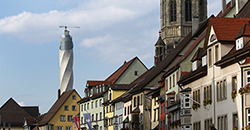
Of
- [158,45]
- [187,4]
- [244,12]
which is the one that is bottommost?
[244,12]

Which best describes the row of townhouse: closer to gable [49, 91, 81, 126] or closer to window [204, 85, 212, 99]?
window [204, 85, 212, 99]

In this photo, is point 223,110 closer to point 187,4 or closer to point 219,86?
point 219,86

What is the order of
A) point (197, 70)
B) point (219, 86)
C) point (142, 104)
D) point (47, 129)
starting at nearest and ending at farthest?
point (219, 86)
point (197, 70)
point (142, 104)
point (47, 129)

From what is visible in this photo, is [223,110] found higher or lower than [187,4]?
lower

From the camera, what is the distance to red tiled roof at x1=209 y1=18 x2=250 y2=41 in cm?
4225

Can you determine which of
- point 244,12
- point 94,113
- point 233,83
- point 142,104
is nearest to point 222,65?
point 233,83

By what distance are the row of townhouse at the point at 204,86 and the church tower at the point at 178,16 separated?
71.1m

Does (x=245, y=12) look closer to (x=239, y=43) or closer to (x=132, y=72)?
(x=239, y=43)

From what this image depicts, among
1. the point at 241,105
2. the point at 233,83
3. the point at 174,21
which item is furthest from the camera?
the point at 174,21

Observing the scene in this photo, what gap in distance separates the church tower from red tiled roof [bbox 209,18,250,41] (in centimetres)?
11093

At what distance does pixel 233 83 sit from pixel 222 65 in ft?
7.23

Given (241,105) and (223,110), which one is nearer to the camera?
(241,105)

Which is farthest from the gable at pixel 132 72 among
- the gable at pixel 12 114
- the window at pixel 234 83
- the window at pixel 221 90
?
the gable at pixel 12 114

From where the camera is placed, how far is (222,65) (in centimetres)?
4150
